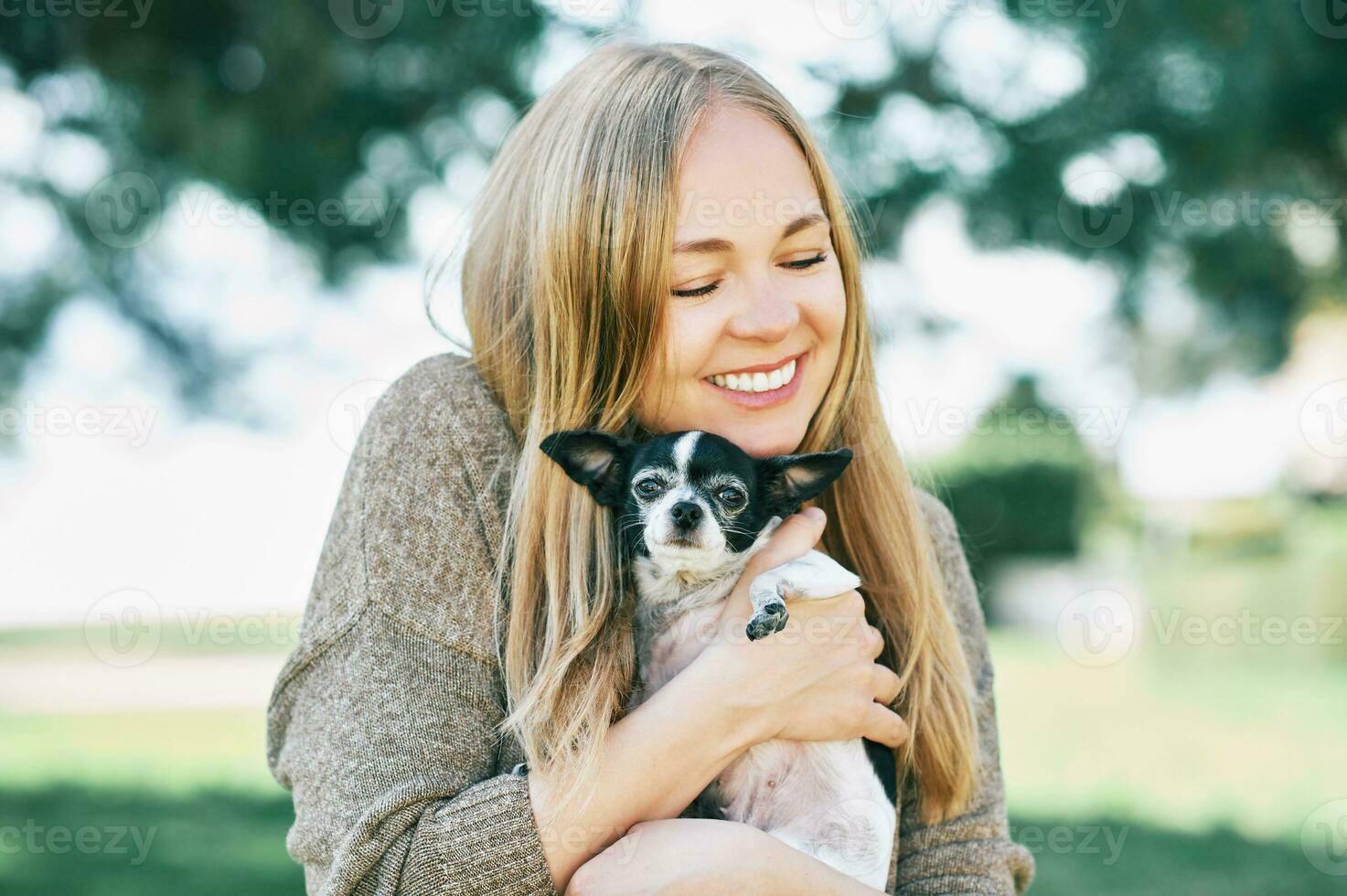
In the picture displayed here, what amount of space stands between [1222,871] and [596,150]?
16.0 ft

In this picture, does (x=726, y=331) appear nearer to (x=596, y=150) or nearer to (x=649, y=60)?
(x=596, y=150)

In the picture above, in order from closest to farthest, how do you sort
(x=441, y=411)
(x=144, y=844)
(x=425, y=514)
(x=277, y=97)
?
(x=425, y=514)
(x=441, y=411)
(x=277, y=97)
(x=144, y=844)

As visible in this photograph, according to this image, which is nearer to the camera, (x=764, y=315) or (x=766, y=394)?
(x=764, y=315)

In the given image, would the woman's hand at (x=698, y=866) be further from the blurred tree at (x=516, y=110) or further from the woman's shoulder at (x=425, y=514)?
the blurred tree at (x=516, y=110)

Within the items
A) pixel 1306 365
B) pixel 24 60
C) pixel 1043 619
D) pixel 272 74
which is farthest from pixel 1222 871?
pixel 1306 365

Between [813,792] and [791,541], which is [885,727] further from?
[791,541]

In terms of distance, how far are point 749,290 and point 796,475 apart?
45 centimetres

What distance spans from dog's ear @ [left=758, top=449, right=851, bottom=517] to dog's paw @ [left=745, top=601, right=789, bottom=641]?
13.5 inches

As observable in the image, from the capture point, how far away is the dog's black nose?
2.36 metres

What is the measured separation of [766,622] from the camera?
7.15ft

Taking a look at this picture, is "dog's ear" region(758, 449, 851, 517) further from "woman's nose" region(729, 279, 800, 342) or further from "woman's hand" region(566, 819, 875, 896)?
"woman's hand" region(566, 819, 875, 896)

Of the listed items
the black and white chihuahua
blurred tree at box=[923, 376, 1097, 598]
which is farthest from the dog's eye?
blurred tree at box=[923, 376, 1097, 598]

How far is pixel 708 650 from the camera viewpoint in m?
2.17

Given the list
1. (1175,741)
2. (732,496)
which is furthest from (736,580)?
(1175,741)
